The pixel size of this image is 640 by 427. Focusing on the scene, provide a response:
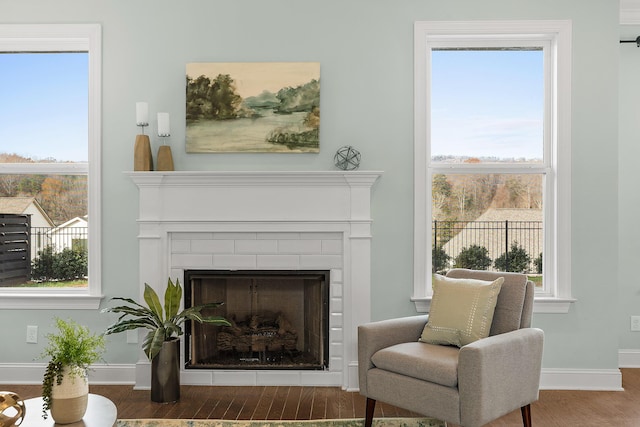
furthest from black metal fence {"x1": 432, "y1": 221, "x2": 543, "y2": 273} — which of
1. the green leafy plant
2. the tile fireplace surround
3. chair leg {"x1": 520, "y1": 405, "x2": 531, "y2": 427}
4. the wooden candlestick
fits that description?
the wooden candlestick

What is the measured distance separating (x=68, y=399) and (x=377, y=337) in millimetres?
1553

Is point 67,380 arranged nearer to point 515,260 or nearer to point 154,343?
point 154,343

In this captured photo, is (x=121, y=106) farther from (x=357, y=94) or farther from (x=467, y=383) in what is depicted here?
(x=467, y=383)

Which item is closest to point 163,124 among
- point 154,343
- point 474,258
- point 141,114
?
point 141,114

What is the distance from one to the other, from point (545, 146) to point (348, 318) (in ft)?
5.98

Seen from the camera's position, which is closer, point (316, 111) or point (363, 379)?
point (363, 379)

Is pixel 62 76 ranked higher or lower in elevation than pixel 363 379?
higher

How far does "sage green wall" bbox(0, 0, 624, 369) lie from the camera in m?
3.82

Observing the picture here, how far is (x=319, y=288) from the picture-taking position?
3859 millimetres

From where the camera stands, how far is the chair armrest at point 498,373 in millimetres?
2611

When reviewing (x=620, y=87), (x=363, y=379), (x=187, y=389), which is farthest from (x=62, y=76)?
(x=620, y=87)

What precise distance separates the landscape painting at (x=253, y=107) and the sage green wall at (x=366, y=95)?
0.08 metres

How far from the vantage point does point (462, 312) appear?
3049 mm

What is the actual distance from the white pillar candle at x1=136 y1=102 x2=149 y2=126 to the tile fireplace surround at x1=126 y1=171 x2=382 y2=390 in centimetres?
35
